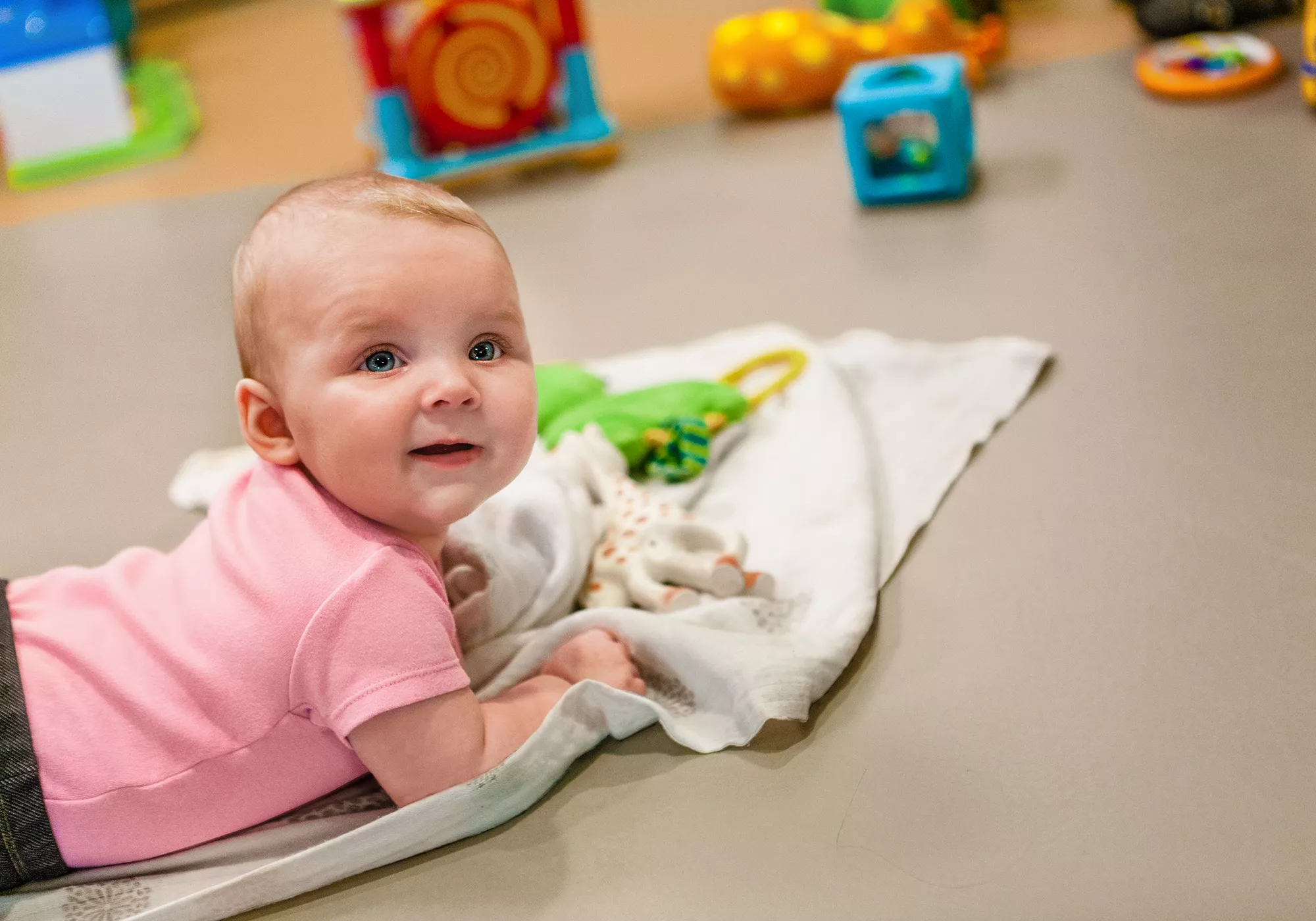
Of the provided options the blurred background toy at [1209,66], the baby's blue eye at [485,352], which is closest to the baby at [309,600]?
the baby's blue eye at [485,352]

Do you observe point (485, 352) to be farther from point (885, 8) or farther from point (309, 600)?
point (885, 8)

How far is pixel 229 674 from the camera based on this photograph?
863 millimetres

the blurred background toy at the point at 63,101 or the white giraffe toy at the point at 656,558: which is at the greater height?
the blurred background toy at the point at 63,101

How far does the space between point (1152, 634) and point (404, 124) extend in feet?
5.26

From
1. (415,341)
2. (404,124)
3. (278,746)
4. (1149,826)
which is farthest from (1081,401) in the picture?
(404,124)

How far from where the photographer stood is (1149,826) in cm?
83

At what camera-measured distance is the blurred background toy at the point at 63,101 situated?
8.37 feet

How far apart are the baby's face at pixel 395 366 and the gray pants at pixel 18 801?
9.3 inches

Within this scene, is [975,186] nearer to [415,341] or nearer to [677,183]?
[677,183]

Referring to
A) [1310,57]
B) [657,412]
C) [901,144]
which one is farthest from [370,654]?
[1310,57]

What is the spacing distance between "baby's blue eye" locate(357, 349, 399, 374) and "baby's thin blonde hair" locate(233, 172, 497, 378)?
0.25 ft

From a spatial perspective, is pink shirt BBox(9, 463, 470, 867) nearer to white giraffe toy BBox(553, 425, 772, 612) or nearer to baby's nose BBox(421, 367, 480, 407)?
baby's nose BBox(421, 367, 480, 407)

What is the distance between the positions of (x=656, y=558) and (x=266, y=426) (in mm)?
337

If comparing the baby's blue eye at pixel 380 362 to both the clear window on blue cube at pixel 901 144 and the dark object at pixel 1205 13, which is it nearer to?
the clear window on blue cube at pixel 901 144
